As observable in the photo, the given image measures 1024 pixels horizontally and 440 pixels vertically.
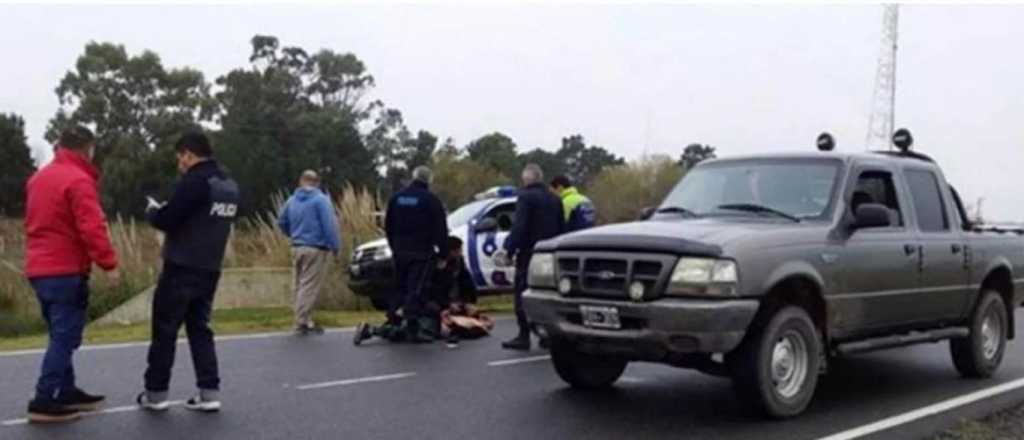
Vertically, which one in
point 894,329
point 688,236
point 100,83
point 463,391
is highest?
point 100,83

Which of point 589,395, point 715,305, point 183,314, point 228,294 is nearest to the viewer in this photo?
point 715,305

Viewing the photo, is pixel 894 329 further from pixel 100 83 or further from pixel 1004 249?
pixel 100 83

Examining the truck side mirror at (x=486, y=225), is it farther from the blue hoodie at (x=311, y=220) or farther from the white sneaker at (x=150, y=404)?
the white sneaker at (x=150, y=404)

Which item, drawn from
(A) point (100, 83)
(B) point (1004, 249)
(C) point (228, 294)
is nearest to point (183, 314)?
(B) point (1004, 249)

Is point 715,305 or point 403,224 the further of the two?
point 403,224

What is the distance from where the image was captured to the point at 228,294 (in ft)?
58.3

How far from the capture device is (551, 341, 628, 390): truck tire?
9.12m

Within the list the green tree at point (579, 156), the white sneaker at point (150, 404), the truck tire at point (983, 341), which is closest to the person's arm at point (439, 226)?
the white sneaker at point (150, 404)

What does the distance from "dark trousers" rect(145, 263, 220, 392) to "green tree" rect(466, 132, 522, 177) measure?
138ft

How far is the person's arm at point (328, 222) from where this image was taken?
1362 cm

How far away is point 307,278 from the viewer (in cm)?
1348

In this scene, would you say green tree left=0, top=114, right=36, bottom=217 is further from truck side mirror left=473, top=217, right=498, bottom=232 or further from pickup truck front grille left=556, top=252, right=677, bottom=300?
pickup truck front grille left=556, top=252, right=677, bottom=300

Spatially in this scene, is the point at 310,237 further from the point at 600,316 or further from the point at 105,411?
the point at 600,316

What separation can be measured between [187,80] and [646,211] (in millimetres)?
49672
